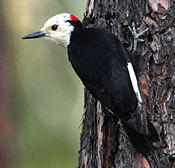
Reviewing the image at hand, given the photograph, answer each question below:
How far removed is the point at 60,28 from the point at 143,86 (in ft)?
3.81

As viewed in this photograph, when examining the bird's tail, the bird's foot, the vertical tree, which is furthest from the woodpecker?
the vertical tree

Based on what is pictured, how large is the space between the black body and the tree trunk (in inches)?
4.1

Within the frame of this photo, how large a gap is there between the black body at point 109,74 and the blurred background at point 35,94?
3413 millimetres

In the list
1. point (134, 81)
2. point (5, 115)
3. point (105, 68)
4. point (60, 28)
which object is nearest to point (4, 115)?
point (5, 115)

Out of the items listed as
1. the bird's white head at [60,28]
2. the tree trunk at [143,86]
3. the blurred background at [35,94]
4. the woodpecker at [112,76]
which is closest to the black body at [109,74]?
the woodpecker at [112,76]

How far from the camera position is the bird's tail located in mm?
2991

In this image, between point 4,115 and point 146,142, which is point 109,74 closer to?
point 146,142

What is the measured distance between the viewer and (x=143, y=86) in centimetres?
323

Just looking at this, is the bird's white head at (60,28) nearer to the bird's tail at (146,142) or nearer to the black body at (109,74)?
the black body at (109,74)

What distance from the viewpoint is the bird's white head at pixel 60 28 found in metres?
3.83

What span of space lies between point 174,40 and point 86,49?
0.78 metres

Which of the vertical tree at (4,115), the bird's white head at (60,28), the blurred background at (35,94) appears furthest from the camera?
the blurred background at (35,94)

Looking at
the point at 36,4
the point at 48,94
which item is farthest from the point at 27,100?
the point at 36,4

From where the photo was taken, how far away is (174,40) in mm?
3199
